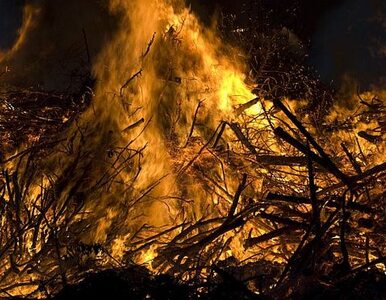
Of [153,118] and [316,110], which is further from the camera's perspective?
[316,110]

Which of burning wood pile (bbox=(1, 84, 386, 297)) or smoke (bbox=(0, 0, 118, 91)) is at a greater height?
smoke (bbox=(0, 0, 118, 91))

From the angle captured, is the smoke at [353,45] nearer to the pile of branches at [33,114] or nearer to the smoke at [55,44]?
the smoke at [55,44]

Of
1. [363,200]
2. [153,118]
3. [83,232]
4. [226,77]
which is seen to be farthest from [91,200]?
[363,200]

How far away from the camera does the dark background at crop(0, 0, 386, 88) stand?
528 centimetres

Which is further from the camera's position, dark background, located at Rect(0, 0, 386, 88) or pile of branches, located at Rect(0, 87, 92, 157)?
dark background, located at Rect(0, 0, 386, 88)

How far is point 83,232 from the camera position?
186 inches

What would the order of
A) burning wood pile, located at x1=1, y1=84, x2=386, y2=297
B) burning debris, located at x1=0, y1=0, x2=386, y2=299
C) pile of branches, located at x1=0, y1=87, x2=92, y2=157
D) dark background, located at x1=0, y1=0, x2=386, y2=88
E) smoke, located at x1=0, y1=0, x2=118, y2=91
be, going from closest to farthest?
burning wood pile, located at x1=1, y1=84, x2=386, y2=297, burning debris, located at x1=0, y1=0, x2=386, y2=299, smoke, located at x1=0, y1=0, x2=118, y2=91, pile of branches, located at x1=0, y1=87, x2=92, y2=157, dark background, located at x1=0, y1=0, x2=386, y2=88

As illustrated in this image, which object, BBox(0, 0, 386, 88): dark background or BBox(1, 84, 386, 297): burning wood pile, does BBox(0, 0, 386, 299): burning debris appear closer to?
BBox(1, 84, 386, 297): burning wood pile

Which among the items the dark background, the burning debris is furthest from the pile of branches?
the dark background

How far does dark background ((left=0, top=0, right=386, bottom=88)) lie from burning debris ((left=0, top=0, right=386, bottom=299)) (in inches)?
11.3

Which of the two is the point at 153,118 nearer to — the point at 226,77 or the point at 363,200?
the point at 226,77

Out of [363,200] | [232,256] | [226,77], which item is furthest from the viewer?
[226,77]

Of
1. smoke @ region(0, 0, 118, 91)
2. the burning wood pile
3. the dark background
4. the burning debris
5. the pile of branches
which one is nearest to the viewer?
the burning wood pile

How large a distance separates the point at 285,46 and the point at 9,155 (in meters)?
3.47
